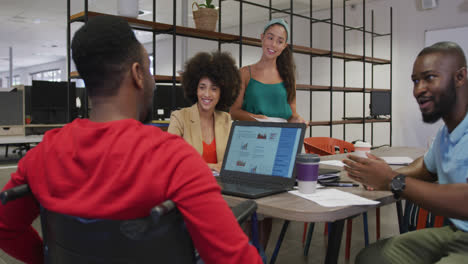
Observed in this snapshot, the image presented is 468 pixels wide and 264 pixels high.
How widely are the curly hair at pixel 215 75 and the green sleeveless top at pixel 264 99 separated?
5.2 inches

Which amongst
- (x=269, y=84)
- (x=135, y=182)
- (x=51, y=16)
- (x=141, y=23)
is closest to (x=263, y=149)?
(x=135, y=182)

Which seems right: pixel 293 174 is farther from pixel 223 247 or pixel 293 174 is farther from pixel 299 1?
pixel 299 1

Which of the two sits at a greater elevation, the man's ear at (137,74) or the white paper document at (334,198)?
the man's ear at (137,74)

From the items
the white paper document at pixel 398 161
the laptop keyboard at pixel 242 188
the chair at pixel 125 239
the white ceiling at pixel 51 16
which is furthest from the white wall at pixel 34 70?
the chair at pixel 125 239

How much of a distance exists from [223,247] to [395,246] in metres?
0.93

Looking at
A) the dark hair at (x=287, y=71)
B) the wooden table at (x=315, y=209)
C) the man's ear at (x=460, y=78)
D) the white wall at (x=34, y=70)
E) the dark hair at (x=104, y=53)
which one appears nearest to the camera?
the dark hair at (x=104, y=53)

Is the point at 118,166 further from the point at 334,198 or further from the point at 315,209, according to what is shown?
the point at 334,198

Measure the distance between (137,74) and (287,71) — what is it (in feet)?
6.51

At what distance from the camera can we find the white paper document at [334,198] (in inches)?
49.7

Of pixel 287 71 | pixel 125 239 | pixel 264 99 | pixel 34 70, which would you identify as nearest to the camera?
pixel 125 239

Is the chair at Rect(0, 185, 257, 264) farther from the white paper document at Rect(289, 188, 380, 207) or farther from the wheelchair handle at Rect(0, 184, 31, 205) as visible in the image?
the white paper document at Rect(289, 188, 380, 207)

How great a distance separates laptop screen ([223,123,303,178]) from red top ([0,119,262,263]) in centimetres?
72

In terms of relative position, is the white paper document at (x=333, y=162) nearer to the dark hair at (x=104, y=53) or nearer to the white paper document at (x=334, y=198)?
the white paper document at (x=334, y=198)

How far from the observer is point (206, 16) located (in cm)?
411
